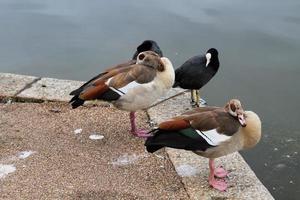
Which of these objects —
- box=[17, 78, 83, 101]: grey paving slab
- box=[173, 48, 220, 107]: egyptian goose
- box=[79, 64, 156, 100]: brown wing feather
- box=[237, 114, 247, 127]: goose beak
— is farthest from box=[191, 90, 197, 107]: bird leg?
box=[237, 114, 247, 127]: goose beak

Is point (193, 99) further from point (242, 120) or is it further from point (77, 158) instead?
point (242, 120)

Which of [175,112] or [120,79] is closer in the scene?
[120,79]

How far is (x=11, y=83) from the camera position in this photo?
22.9ft

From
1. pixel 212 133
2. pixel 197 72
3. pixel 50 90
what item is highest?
pixel 212 133

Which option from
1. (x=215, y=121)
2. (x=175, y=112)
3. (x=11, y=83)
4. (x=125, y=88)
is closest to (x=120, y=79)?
(x=125, y=88)

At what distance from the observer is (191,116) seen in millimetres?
4629

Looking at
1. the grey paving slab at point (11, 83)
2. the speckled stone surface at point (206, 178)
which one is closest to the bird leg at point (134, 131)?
the speckled stone surface at point (206, 178)

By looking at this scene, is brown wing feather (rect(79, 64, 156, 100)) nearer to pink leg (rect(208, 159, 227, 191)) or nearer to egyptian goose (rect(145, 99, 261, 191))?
egyptian goose (rect(145, 99, 261, 191))

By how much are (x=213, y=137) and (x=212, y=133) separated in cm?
4

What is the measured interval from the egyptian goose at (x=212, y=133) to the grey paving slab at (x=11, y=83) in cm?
279

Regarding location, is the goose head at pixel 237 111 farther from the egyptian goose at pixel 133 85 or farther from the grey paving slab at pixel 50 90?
the grey paving slab at pixel 50 90

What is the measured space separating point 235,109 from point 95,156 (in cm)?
153

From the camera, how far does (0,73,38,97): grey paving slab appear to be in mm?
6695

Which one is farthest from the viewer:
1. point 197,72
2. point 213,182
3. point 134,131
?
point 197,72
